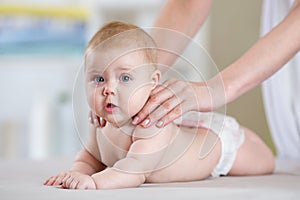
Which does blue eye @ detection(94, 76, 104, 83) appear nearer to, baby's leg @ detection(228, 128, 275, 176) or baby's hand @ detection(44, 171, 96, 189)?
baby's hand @ detection(44, 171, 96, 189)

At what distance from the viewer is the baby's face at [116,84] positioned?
3.26 feet

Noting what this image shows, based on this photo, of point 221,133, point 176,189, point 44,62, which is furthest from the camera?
point 44,62

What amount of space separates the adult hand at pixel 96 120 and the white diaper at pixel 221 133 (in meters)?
0.19

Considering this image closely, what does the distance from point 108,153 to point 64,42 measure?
1.79 metres

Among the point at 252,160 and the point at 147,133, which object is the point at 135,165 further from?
the point at 252,160

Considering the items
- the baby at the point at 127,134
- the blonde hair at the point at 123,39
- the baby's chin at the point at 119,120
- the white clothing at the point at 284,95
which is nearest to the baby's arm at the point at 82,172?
the baby at the point at 127,134

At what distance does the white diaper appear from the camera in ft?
3.96

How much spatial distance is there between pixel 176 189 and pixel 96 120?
8.1 inches

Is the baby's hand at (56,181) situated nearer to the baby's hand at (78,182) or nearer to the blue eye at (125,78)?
the baby's hand at (78,182)

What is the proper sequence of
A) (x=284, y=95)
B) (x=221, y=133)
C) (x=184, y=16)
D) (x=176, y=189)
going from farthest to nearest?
(x=284, y=95) < (x=184, y=16) < (x=221, y=133) < (x=176, y=189)

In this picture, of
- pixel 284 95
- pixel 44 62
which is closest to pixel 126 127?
pixel 284 95

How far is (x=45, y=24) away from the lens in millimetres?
2838

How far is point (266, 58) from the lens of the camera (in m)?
1.14

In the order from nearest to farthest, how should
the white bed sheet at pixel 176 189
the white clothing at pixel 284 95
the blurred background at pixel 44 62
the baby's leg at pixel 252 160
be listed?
1. the white bed sheet at pixel 176 189
2. the baby's leg at pixel 252 160
3. the white clothing at pixel 284 95
4. the blurred background at pixel 44 62
